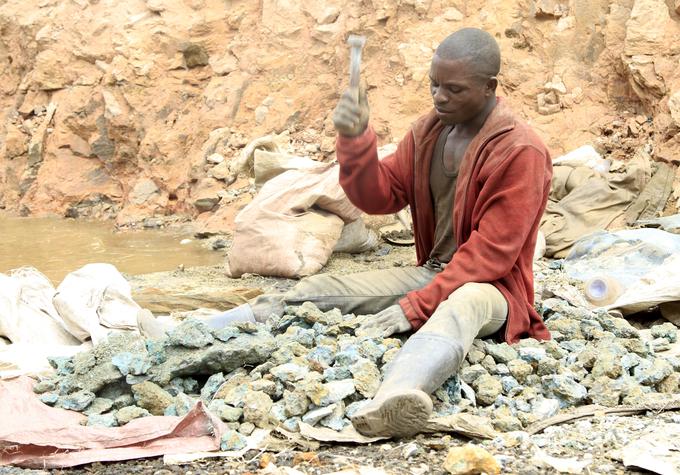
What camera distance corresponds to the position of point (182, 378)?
9.53 feet

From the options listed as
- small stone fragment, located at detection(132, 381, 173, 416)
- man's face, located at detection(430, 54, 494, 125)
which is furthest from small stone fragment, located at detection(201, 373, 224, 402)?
man's face, located at detection(430, 54, 494, 125)

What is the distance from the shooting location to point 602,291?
4.54 meters

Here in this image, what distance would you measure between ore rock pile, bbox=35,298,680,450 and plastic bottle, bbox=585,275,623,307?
4.33ft

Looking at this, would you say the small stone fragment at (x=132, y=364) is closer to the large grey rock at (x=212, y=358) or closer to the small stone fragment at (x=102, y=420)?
the large grey rock at (x=212, y=358)

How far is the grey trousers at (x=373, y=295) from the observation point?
305 cm

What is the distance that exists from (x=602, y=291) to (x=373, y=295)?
1.62 metres

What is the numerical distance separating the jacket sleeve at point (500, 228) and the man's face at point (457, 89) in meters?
0.25

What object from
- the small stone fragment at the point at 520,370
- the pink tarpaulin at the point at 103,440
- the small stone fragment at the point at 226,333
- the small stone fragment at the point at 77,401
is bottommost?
the small stone fragment at the point at 520,370

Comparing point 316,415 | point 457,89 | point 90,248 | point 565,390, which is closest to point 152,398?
point 316,415

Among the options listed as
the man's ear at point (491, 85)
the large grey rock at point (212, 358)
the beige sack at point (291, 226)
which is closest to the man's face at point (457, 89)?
the man's ear at point (491, 85)

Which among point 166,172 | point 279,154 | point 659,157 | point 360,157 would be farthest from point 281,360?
point 166,172

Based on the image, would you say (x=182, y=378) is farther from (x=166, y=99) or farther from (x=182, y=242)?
(x=166, y=99)

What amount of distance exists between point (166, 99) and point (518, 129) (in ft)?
25.0

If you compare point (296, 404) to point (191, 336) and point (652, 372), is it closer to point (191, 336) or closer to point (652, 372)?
point (191, 336)
